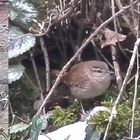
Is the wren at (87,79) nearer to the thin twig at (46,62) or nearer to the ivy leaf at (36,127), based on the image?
the thin twig at (46,62)

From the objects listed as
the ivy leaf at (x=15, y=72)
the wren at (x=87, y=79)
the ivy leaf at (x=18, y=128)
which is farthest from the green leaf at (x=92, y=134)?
the ivy leaf at (x=15, y=72)

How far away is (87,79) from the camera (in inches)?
83.0

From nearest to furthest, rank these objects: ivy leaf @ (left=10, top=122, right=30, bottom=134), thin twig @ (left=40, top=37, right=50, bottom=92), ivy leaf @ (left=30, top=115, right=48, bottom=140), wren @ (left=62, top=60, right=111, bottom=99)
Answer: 1. ivy leaf @ (left=30, top=115, right=48, bottom=140)
2. ivy leaf @ (left=10, top=122, right=30, bottom=134)
3. wren @ (left=62, top=60, right=111, bottom=99)
4. thin twig @ (left=40, top=37, right=50, bottom=92)

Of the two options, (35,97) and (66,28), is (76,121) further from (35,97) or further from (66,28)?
(66,28)

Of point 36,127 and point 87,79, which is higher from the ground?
point 36,127

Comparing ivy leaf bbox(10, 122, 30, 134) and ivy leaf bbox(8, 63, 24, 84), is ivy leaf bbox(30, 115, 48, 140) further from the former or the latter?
ivy leaf bbox(8, 63, 24, 84)

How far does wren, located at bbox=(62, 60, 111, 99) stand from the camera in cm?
208

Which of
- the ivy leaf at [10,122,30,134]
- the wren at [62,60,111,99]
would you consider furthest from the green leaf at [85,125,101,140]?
the wren at [62,60,111,99]

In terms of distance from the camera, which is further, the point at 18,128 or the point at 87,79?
the point at 87,79

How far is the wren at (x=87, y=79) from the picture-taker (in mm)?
2084

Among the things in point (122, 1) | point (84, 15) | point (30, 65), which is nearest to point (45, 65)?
point (30, 65)

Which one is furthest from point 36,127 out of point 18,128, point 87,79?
point 87,79

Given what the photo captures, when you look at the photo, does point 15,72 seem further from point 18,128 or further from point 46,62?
point 18,128

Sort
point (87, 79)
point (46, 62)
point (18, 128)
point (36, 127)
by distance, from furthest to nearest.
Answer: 1. point (46, 62)
2. point (87, 79)
3. point (18, 128)
4. point (36, 127)
